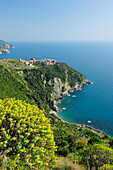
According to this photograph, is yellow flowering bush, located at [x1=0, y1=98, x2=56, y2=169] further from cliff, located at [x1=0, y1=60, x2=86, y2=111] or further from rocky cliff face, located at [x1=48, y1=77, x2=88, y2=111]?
rocky cliff face, located at [x1=48, y1=77, x2=88, y2=111]

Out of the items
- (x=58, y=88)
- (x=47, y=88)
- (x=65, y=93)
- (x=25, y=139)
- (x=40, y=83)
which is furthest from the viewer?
(x=65, y=93)

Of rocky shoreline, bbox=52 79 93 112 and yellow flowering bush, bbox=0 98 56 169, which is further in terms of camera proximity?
rocky shoreline, bbox=52 79 93 112

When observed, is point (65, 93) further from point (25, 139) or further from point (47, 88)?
point (25, 139)

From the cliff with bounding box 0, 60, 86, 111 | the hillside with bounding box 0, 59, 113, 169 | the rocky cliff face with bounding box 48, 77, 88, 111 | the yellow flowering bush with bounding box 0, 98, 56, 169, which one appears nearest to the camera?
the yellow flowering bush with bounding box 0, 98, 56, 169

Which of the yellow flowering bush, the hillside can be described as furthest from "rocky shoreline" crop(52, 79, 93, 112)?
the yellow flowering bush

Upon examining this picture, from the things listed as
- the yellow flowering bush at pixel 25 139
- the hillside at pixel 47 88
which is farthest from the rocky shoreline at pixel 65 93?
the yellow flowering bush at pixel 25 139

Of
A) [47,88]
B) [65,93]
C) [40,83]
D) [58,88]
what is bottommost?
[65,93]

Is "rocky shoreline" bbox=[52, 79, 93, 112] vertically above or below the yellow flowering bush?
below

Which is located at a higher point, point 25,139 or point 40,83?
point 25,139

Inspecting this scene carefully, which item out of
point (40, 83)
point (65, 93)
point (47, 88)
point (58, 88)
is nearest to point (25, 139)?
point (40, 83)
